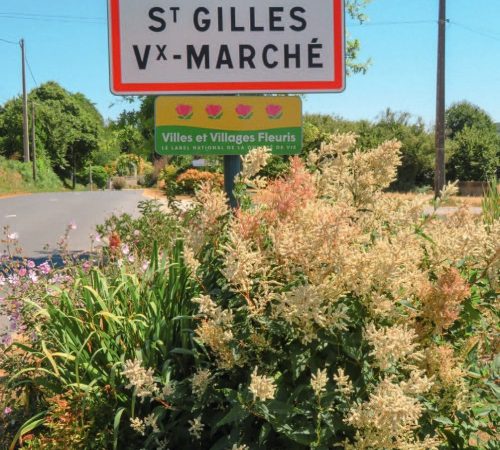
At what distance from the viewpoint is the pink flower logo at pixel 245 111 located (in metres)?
3.50

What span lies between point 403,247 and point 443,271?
0.21m

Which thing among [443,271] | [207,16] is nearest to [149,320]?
[443,271]

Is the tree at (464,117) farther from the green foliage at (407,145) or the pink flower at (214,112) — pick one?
the pink flower at (214,112)

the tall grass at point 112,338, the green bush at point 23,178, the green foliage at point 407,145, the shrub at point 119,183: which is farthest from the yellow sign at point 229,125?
the shrub at point 119,183

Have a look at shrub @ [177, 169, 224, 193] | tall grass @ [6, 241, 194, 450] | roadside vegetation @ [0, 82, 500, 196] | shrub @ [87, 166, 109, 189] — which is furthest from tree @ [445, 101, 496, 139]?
tall grass @ [6, 241, 194, 450]

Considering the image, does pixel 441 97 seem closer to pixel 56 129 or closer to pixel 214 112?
pixel 214 112

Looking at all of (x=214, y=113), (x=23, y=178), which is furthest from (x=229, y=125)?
(x=23, y=178)

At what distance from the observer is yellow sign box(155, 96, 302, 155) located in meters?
3.49

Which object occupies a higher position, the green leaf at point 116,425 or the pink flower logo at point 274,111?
the pink flower logo at point 274,111

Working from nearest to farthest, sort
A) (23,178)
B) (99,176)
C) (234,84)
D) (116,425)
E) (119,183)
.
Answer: (116,425)
(234,84)
(23,178)
(119,183)
(99,176)

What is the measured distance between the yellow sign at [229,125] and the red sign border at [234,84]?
0.06m

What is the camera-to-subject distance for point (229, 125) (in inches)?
138

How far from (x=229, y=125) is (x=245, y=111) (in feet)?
0.39

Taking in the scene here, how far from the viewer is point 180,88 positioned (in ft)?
11.3
